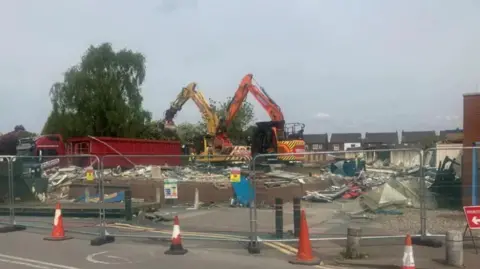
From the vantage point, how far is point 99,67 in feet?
164

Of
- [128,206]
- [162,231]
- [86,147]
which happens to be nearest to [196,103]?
[86,147]

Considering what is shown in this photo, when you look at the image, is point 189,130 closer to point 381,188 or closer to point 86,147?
point 86,147

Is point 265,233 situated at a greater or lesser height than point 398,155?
lesser

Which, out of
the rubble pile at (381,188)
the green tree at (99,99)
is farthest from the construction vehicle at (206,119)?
the rubble pile at (381,188)

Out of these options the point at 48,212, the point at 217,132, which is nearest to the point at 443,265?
the point at 48,212

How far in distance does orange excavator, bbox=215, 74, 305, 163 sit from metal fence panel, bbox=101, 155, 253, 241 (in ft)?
31.5

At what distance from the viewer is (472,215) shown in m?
9.86

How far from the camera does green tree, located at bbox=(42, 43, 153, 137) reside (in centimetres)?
4869

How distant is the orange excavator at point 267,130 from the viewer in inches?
1296

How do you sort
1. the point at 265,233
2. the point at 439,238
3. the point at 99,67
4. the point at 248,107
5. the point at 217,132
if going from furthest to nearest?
the point at 248,107 → the point at 99,67 → the point at 217,132 → the point at 265,233 → the point at 439,238

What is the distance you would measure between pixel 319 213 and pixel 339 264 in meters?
2.31

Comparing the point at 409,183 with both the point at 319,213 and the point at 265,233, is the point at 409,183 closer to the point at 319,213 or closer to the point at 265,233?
the point at 319,213

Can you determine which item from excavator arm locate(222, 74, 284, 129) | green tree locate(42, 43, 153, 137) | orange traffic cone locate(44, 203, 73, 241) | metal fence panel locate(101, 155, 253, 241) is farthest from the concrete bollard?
green tree locate(42, 43, 153, 137)

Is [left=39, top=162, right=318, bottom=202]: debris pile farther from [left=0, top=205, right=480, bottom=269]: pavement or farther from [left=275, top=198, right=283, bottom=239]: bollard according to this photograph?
[left=275, top=198, right=283, bottom=239]: bollard
